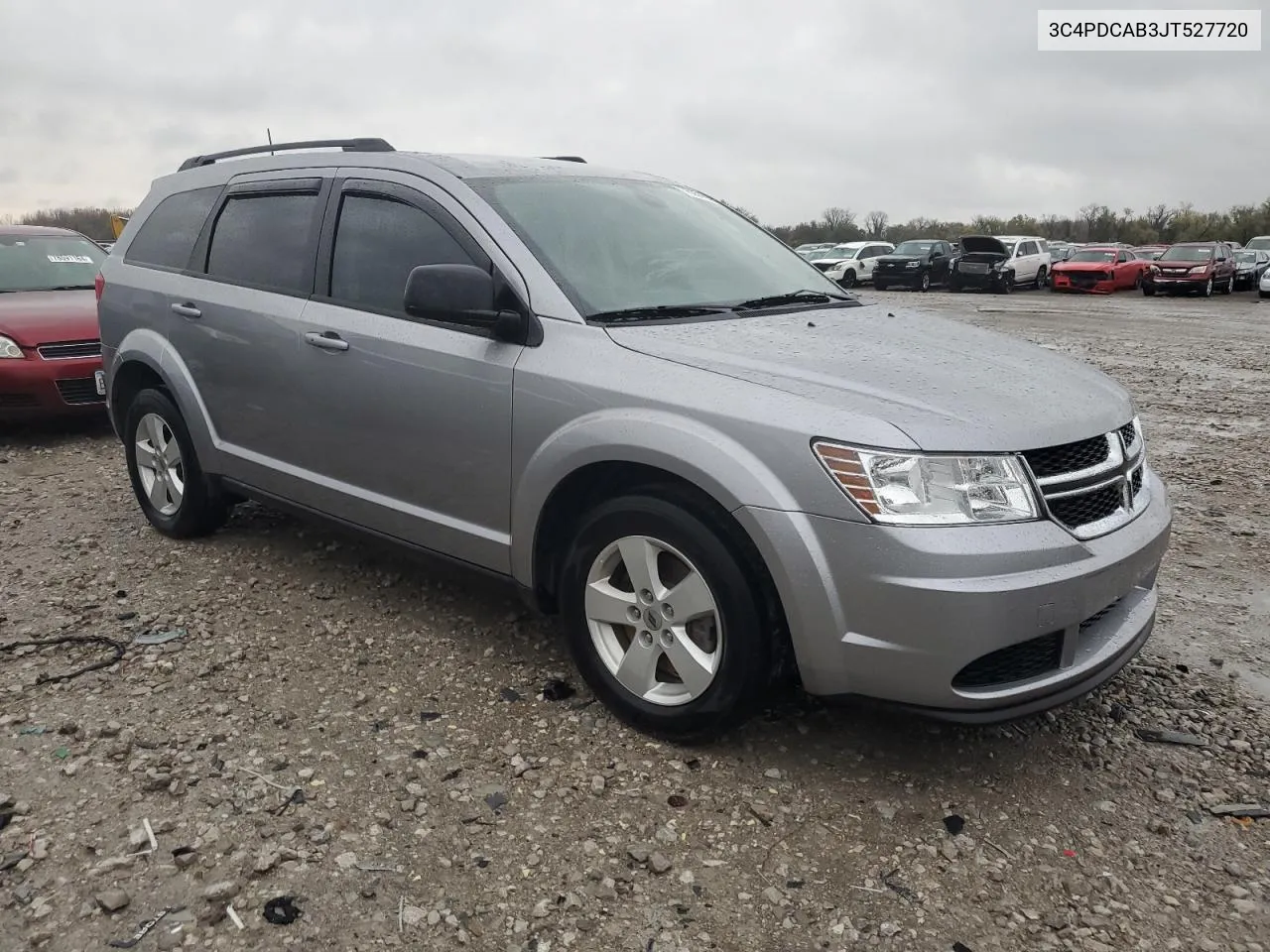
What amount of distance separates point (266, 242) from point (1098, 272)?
99.4 feet

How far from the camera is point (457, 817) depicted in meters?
2.70

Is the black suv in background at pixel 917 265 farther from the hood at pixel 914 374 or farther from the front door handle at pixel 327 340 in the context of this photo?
the front door handle at pixel 327 340

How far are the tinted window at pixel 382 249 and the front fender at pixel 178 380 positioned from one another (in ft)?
3.55

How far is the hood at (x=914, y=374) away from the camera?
2.58 meters

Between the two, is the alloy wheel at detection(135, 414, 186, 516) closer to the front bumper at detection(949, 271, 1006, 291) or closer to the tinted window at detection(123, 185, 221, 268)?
the tinted window at detection(123, 185, 221, 268)

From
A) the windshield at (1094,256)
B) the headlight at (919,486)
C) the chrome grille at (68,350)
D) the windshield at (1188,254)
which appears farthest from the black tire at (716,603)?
the windshield at (1094,256)

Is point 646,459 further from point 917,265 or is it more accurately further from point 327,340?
point 917,265

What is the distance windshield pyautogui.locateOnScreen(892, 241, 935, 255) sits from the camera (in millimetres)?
30969

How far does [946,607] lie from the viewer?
2457mm

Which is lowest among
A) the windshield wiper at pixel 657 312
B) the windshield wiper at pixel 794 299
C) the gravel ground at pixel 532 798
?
the gravel ground at pixel 532 798

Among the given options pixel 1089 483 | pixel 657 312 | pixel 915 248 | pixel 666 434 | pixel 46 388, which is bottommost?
pixel 46 388

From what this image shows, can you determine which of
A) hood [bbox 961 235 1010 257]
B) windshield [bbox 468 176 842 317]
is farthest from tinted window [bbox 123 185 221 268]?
hood [bbox 961 235 1010 257]

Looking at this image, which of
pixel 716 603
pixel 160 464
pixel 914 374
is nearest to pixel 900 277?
pixel 160 464

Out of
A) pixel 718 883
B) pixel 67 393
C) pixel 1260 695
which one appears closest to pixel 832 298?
pixel 1260 695
